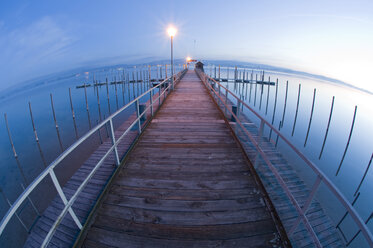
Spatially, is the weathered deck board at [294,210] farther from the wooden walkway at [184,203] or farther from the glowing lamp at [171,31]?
the glowing lamp at [171,31]

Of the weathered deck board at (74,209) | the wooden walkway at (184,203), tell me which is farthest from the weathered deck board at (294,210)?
the weathered deck board at (74,209)

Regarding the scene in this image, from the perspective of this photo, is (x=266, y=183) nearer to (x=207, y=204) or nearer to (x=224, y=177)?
(x=224, y=177)

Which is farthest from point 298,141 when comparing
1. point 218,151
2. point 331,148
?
point 218,151

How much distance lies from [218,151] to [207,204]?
1.58 m

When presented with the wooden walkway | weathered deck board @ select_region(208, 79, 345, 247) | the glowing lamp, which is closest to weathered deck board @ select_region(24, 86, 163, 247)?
the wooden walkway

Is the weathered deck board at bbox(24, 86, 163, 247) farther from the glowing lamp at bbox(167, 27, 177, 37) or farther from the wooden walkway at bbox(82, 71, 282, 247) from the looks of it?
the glowing lamp at bbox(167, 27, 177, 37)

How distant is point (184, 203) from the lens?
8.10 feet

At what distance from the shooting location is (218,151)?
3.85 metres

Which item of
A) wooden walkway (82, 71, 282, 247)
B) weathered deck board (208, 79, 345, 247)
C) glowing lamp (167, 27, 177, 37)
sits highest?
glowing lamp (167, 27, 177, 37)

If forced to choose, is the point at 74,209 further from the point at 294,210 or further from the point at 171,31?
the point at 171,31

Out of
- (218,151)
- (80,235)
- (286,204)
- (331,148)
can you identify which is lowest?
(331,148)

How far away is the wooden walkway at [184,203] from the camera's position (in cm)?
201

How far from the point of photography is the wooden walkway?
79.0 inches

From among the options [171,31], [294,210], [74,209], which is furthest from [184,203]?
[171,31]
